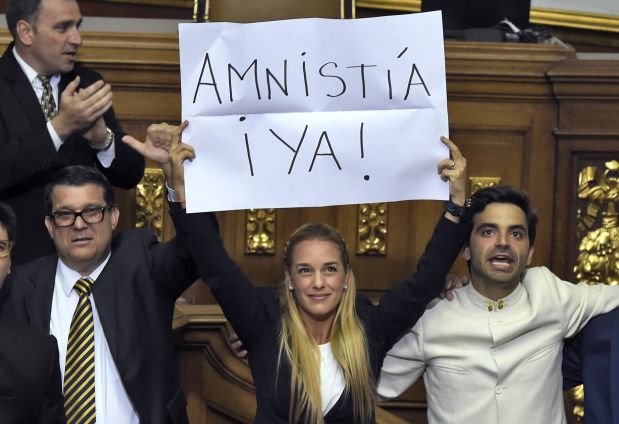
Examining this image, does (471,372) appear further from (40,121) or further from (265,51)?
(40,121)

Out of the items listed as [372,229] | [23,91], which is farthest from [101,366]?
[372,229]

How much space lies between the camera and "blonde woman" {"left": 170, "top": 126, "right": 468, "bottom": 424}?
13.0 feet

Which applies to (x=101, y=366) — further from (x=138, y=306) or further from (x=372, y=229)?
(x=372, y=229)

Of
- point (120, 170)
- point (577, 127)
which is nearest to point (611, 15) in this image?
point (577, 127)

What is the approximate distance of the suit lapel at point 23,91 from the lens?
4.43 meters

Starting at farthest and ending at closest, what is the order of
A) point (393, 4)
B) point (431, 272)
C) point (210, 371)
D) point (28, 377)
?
point (393, 4) < point (210, 371) < point (431, 272) < point (28, 377)

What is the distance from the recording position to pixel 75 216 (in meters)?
4.02

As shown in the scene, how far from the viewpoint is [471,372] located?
4137mm

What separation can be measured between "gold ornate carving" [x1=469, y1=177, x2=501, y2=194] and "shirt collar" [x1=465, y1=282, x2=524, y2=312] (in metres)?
0.70

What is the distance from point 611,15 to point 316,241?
3457mm

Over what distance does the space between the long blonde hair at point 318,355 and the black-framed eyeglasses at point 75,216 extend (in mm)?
550

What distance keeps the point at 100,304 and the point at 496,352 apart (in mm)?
1122

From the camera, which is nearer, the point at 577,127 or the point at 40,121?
the point at 40,121

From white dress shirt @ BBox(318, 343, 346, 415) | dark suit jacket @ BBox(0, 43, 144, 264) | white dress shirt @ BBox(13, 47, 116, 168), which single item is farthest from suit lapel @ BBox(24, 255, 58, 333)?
white dress shirt @ BBox(318, 343, 346, 415)
